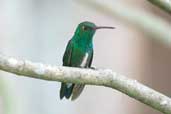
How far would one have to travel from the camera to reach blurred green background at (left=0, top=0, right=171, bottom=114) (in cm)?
315

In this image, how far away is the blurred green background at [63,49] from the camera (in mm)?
3155

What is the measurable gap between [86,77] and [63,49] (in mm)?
2009

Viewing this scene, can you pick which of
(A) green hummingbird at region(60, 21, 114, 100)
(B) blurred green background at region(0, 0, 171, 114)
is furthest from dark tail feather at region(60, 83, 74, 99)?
(B) blurred green background at region(0, 0, 171, 114)

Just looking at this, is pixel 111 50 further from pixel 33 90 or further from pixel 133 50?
pixel 33 90

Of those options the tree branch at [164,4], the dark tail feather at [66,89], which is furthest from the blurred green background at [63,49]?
the tree branch at [164,4]

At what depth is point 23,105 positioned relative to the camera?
3.22m

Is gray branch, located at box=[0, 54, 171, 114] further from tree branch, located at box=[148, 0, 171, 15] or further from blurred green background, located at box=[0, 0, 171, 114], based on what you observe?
blurred green background, located at box=[0, 0, 171, 114]

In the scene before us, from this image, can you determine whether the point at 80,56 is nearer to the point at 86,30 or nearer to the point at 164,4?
the point at 86,30

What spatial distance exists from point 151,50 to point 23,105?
93cm

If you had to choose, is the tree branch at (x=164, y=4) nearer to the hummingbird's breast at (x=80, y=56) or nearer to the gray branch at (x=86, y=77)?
the gray branch at (x=86, y=77)

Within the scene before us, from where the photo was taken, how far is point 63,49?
10.7 ft

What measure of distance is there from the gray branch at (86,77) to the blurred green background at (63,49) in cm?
168

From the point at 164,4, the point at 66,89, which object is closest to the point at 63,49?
the point at 66,89

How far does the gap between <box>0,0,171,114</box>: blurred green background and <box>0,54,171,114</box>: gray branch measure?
168 cm
